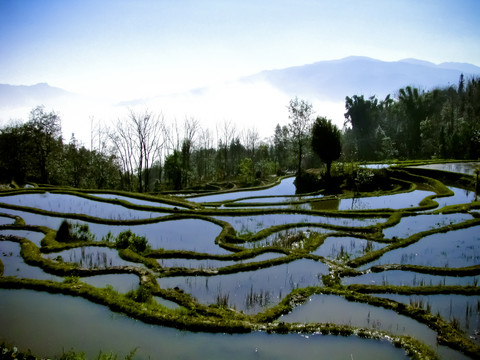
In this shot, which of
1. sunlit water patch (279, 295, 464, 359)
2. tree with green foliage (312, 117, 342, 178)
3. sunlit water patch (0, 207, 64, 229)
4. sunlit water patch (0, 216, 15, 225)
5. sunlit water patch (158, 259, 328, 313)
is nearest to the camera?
sunlit water patch (279, 295, 464, 359)

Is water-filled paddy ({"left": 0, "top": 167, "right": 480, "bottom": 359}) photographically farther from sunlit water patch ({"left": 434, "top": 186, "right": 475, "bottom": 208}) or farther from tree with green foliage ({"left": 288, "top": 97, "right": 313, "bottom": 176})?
tree with green foliage ({"left": 288, "top": 97, "right": 313, "bottom": 176})

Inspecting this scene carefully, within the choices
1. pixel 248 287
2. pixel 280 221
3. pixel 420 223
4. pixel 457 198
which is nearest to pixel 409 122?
pixel 457 198

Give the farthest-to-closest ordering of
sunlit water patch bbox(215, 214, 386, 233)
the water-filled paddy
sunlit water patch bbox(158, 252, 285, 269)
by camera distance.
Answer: sunlit water patch bbox(215, 214, 386, 233) → sunlit water patch bbox(158, 252, 285, 269) → the water-filled paddy

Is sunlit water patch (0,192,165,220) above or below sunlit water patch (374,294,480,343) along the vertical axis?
above

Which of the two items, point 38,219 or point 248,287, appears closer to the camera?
point 248,287

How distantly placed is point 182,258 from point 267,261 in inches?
144

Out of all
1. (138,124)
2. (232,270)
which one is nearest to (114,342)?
(232,270)

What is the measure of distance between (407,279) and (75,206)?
23.1 m

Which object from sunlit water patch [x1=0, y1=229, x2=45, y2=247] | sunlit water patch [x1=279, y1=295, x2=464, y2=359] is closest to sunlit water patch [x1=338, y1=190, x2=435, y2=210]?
sunlit water patch [x1=279, y1=295, x2=464, y2=359]

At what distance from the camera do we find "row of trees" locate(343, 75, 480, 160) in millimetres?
73312

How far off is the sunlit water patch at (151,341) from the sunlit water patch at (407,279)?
402 cm

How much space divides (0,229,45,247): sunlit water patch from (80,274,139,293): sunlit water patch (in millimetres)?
6358

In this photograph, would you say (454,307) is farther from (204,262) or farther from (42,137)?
(42,137)

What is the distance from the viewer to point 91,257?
547 inches
